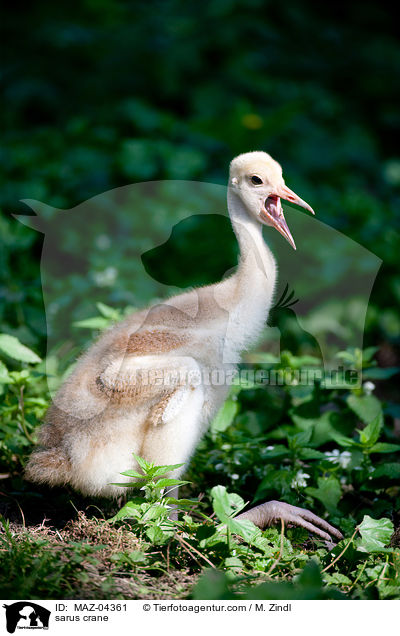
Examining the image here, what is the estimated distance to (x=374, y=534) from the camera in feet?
8.02

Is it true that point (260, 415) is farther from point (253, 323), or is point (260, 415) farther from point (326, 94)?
point (326, 94)

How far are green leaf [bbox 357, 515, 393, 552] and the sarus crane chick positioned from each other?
0.65ft

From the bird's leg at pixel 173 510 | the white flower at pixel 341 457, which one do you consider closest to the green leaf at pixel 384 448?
the white flower at pixel 341 457

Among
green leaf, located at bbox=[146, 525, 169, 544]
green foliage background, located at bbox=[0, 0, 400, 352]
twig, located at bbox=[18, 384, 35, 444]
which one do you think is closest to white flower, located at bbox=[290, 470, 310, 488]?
green leaf, located at bbox=[146, 525, 169, 544]

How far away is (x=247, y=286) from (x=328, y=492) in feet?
2.95

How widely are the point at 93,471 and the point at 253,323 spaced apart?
805 mm

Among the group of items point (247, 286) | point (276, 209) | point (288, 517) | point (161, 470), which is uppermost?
point (276, 209)

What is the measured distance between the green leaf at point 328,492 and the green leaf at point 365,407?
371 mm

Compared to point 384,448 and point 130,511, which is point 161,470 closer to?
point 130,511

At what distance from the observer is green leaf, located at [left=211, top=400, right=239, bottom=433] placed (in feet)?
9.77

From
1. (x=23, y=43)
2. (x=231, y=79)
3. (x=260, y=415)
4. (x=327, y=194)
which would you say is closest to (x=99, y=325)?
(x=260, y=415)
